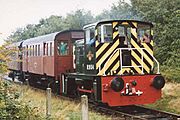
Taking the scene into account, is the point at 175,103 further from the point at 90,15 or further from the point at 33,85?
the point at 90,15

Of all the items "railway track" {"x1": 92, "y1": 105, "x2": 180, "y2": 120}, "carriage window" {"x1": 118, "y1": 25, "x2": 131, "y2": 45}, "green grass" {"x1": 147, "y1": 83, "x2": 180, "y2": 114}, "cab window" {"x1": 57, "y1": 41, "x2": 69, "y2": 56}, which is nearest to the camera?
"railway track" {"x1": 92, "y1": 105, "x2": 180, "y2": 120}

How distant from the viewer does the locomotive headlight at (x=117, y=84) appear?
12.0 metres

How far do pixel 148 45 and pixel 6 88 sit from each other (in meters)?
6.09

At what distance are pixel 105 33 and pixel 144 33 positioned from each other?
1548mm

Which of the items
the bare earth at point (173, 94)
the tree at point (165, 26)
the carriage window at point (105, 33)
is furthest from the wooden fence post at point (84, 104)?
the tree at point (165, 26)

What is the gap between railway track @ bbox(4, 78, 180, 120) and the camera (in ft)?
37.7

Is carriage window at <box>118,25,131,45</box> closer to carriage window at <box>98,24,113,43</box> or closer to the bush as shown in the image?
carriage window at <box>98,24,113,43</box>

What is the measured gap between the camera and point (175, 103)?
13.8 meters

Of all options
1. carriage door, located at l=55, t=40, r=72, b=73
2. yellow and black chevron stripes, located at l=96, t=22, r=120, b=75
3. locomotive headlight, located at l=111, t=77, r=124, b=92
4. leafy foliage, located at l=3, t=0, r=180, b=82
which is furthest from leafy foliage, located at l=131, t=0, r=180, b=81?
locomotive headlight, located at l=111, t=77, r=124, b=92

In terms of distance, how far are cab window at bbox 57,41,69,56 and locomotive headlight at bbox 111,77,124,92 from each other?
6.27 meters

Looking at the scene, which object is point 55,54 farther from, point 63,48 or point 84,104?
point 84,104

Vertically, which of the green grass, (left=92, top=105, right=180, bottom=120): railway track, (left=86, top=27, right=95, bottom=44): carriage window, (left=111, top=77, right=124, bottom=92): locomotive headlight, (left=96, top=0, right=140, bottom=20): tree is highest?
(left=96, top=0, right=140, bottom=20): tree

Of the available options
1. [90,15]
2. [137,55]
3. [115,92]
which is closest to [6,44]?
[115,92]

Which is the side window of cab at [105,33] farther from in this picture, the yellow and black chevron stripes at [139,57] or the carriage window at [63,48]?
the carriage window at [63,48]
